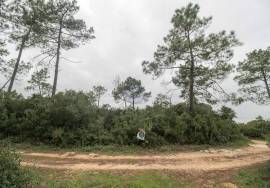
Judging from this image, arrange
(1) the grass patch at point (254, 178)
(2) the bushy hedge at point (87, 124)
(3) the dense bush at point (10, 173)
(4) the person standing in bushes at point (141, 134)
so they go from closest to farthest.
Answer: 1. (3) the dense bush at point (10, 173)
2. (1) the grass patch at point (254, 178)
3. (4) the person standing in bushes at point (141, 134)
4. (2) the bushy hedge at point (87, 124)

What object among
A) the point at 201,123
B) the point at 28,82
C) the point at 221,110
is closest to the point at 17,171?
the point at 201,123

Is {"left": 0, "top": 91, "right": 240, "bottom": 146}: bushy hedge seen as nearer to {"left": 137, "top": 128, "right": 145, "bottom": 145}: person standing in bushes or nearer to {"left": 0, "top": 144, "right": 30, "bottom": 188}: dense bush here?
{"left": 137, "top": 128, "right": 145, "bottom": 145}: person standing in bushes

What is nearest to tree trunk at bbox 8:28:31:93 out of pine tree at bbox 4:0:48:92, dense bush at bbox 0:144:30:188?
pine tree at bbox 4:0:48:92

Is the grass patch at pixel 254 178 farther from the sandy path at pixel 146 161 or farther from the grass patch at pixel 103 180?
the grass patch at pixel 103 180

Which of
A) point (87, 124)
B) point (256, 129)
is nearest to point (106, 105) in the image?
point (87, 124)

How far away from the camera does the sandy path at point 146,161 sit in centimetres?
1102

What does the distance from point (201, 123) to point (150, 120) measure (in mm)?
Result: 3047

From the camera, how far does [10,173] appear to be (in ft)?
25.0

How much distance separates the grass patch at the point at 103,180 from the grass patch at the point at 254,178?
2.10 m

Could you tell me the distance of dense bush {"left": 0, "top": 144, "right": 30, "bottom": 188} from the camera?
23.8 feet

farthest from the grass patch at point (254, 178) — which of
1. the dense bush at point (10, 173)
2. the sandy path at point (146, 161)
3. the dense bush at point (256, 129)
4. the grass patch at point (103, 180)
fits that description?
the dense bush at point (256, 129)

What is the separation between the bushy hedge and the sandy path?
79.1 inches

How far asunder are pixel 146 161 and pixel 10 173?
5.85m

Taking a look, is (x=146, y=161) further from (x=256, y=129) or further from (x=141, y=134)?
(x=256, y=129)
